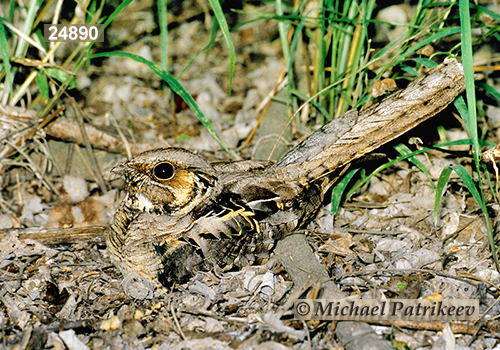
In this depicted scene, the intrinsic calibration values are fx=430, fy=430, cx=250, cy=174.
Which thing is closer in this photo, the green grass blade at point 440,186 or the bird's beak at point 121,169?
the green grass blade at point 440,186

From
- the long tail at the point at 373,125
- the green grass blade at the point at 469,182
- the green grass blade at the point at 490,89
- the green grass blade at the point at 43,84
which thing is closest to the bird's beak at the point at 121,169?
the long tail at the point at 373,125

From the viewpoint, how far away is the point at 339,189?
2.93 meters

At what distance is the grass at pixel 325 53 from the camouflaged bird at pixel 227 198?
258 mm

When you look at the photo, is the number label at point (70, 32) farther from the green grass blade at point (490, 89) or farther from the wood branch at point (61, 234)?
the green grass blade at point (490, 89)

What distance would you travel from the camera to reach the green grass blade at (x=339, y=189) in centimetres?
290

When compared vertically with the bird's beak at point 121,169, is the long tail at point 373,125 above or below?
above

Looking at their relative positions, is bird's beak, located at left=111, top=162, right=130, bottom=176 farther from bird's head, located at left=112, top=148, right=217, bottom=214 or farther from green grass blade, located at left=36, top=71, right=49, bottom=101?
green grass blade, located at left=36, top=71, right=49, bottom=101

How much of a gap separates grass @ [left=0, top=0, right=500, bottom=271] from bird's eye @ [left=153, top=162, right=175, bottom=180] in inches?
17.5

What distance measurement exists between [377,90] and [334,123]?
424mm

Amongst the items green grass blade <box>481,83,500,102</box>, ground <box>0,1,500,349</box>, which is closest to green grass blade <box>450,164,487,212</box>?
ground <box>0,1,500,349</box>

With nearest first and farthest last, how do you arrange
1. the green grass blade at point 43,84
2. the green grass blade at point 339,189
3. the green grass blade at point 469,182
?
1. the green grass blade at point 469,182
2. the green grass blade at point 339,189
3. the green grass blade at point 43,84

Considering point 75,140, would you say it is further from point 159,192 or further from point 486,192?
point 486,192

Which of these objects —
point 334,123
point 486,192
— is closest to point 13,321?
point 334,123

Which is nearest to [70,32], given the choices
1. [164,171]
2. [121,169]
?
[121,169]
